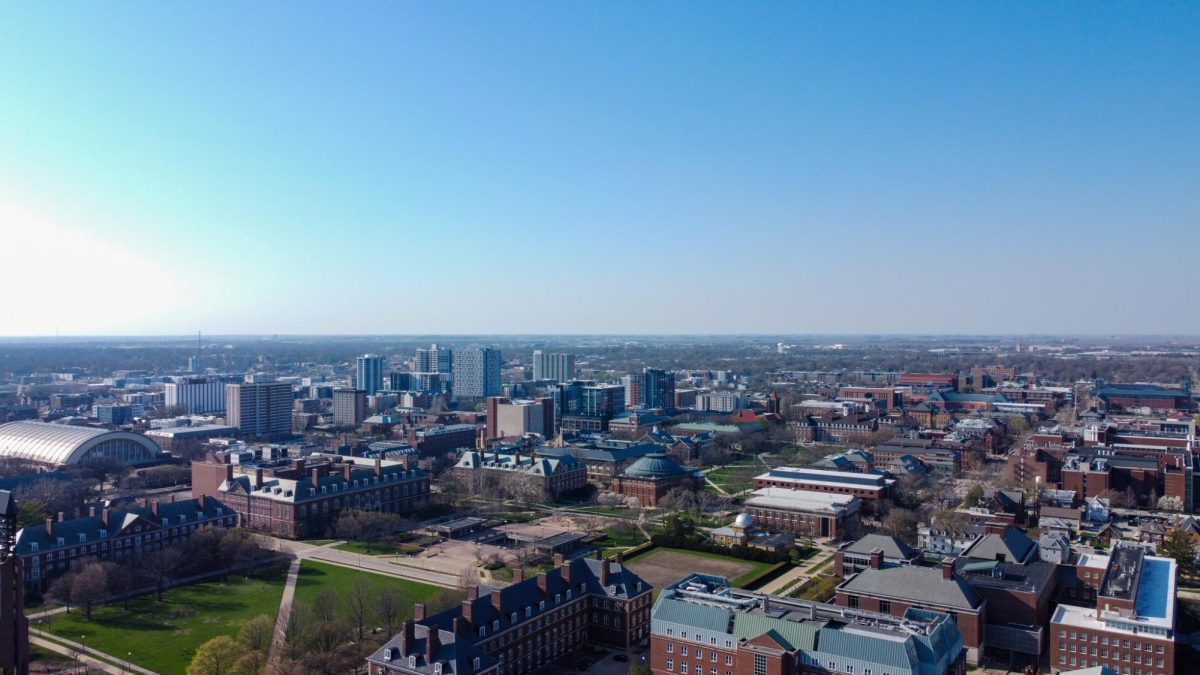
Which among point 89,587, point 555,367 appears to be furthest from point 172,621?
point 555,367

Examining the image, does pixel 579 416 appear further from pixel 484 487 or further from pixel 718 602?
pixel 718 602

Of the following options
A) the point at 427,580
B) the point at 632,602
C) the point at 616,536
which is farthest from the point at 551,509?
the point at 632,602

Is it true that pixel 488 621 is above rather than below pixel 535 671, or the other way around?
above

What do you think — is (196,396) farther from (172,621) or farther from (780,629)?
(780,629)

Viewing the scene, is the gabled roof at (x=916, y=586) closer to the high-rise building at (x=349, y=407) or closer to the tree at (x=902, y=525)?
A: the tree at (x=902, y=525)

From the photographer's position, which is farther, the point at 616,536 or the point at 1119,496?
the point at 1119,496

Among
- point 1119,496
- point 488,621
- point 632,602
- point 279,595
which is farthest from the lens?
point 1119,496

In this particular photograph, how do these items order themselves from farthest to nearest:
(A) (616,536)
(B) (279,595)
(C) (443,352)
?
(C) (443,352), (A) (616,536), (B) (279,595)

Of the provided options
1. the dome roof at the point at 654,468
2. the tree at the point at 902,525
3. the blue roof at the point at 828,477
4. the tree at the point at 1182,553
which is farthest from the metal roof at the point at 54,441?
the tree at the point at 1182,553
